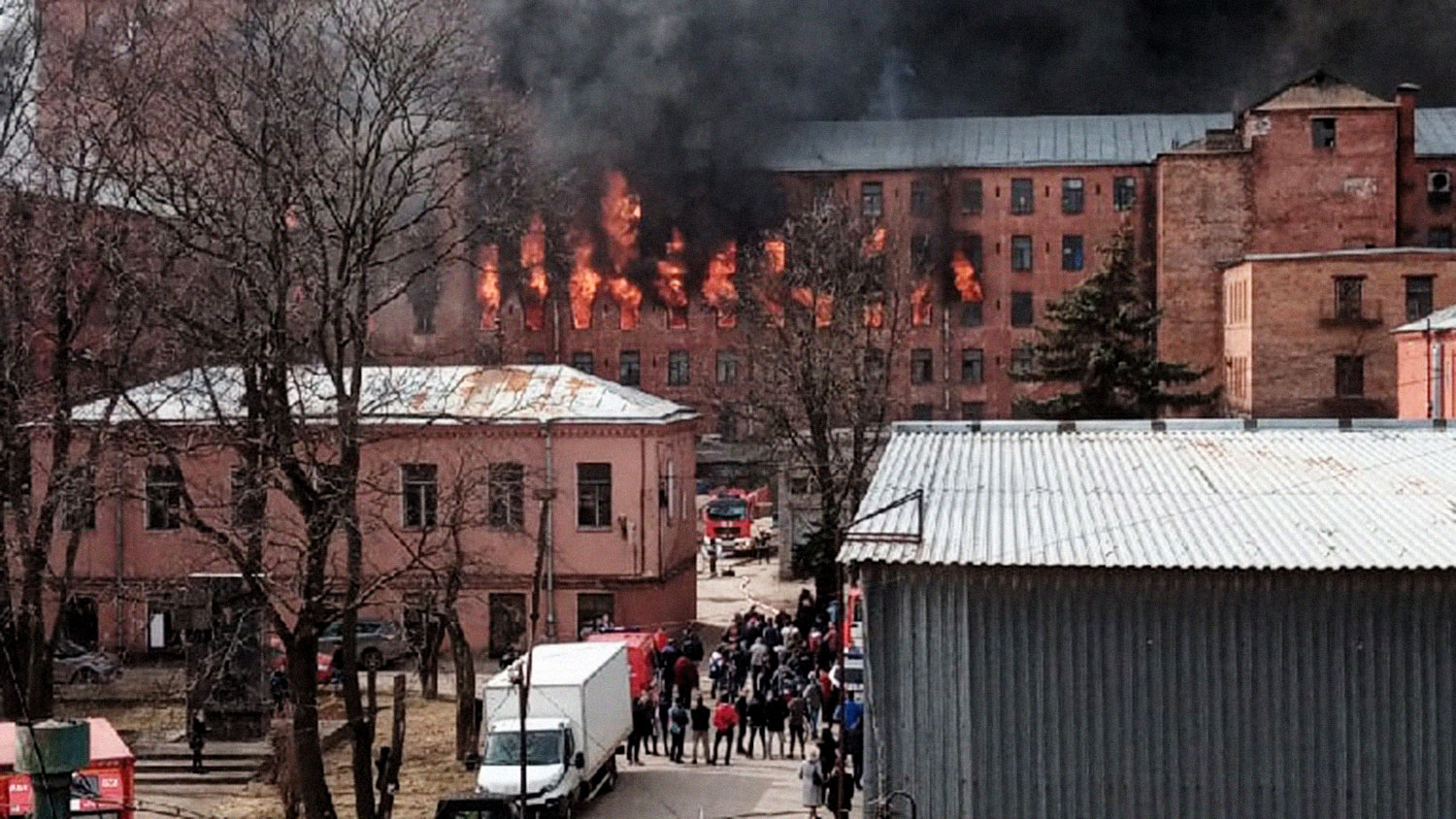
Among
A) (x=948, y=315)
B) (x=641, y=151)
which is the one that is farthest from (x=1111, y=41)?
(x=641, y=151)

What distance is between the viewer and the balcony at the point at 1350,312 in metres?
50.2

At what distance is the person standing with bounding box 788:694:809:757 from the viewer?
90.3ft

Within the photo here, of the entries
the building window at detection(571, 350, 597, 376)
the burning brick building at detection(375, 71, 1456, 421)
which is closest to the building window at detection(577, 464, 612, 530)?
the burning brick building at detection(375, 71, 1456, 421)

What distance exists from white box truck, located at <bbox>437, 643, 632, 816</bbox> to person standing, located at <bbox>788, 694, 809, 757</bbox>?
3.19 m

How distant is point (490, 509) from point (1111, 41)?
2112 inches

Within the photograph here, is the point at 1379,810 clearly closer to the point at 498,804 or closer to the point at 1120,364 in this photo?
the point at 498,804

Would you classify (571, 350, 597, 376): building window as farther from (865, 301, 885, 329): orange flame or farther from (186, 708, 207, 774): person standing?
(186, 708, 207, 774): person standing

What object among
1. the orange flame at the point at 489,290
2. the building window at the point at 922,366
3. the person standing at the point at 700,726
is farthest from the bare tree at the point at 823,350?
the orange flame at the point at 489,290

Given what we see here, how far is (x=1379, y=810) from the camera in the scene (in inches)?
591

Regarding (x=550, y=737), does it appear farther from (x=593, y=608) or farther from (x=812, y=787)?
(x=593, y=608)

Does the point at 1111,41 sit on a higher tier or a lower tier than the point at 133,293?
higher

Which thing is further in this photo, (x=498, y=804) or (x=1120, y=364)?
(x=1120, y=364)

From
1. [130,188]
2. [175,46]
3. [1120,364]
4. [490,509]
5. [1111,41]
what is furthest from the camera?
[1111,41]

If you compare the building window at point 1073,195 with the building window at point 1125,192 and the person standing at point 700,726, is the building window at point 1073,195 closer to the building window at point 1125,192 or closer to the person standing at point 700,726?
the building window at point 1125,192
